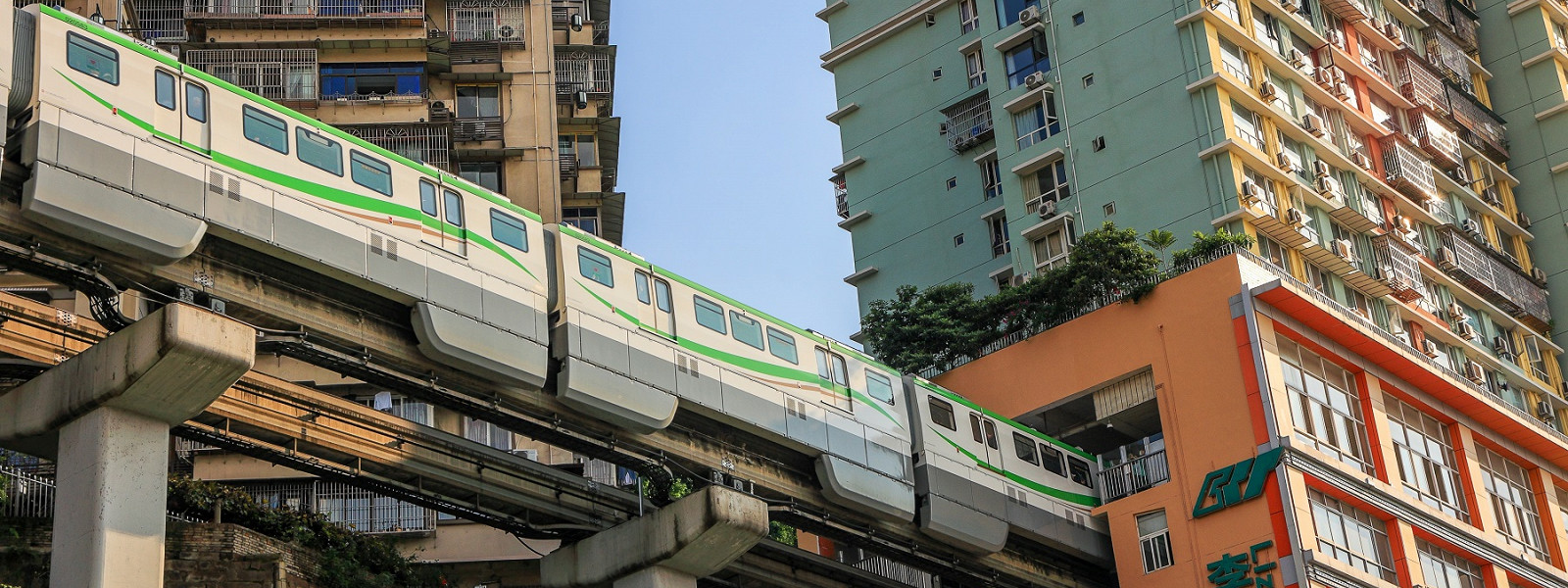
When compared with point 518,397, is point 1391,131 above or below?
above

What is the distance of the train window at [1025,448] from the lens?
40.0 meters

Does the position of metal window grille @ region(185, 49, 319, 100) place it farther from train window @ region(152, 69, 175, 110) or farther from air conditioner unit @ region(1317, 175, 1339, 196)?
air conditioner unit @ region(1317, 175, 1339, 196)

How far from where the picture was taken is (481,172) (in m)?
45.6

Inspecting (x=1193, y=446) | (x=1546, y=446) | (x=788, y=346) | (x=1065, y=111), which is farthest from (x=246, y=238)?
(x=1546, y=446)

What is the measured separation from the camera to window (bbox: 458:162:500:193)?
149 feet

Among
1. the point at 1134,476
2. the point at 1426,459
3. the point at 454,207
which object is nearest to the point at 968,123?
the point at 1134,476

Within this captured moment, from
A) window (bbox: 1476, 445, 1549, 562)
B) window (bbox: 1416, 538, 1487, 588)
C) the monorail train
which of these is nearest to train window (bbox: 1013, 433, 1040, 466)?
the monorail train

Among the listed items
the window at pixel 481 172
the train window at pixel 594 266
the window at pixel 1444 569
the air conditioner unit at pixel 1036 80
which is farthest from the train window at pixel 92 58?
the air conditioner unit at pixel 1036 80

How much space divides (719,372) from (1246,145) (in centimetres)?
2192

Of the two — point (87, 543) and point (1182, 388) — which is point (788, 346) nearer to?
point (1182, 388)

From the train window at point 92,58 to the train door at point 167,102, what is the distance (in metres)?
0.60

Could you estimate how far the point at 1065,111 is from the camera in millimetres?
52500

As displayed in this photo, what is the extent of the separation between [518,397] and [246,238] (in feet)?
18.7

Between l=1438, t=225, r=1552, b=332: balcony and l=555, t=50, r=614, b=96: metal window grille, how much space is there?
2667 centimetres
